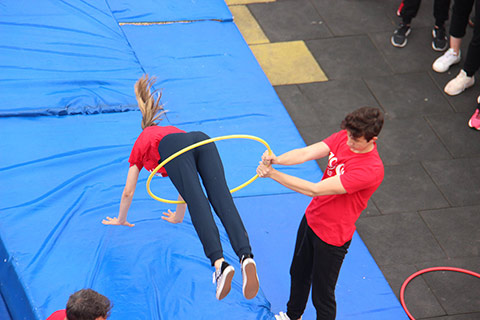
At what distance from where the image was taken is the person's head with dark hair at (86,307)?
2905mm

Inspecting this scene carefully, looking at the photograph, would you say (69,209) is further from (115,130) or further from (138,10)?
(138,10)

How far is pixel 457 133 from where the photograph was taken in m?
6.42

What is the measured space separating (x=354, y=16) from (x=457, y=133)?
2634 mm

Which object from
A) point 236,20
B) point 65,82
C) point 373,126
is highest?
point 373,126

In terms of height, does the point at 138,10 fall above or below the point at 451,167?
above

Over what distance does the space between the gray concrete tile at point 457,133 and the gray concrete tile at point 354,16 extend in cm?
194

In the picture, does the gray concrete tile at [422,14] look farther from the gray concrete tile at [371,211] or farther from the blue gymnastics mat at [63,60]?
the blue gymnastics mat at [63,60]

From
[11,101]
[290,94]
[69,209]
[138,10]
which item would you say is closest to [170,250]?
[69,209]

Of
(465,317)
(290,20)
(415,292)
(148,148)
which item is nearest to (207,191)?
(148,148)

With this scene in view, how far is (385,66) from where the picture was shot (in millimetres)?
7305

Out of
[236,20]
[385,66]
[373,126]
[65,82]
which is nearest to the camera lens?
[373,126]

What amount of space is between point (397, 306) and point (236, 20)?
4804mm

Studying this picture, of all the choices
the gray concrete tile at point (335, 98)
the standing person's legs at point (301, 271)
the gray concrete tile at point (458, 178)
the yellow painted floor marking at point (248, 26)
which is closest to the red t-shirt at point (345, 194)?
the standing person's legs at point (301, 271)

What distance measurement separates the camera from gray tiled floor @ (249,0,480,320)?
5.02 meters
